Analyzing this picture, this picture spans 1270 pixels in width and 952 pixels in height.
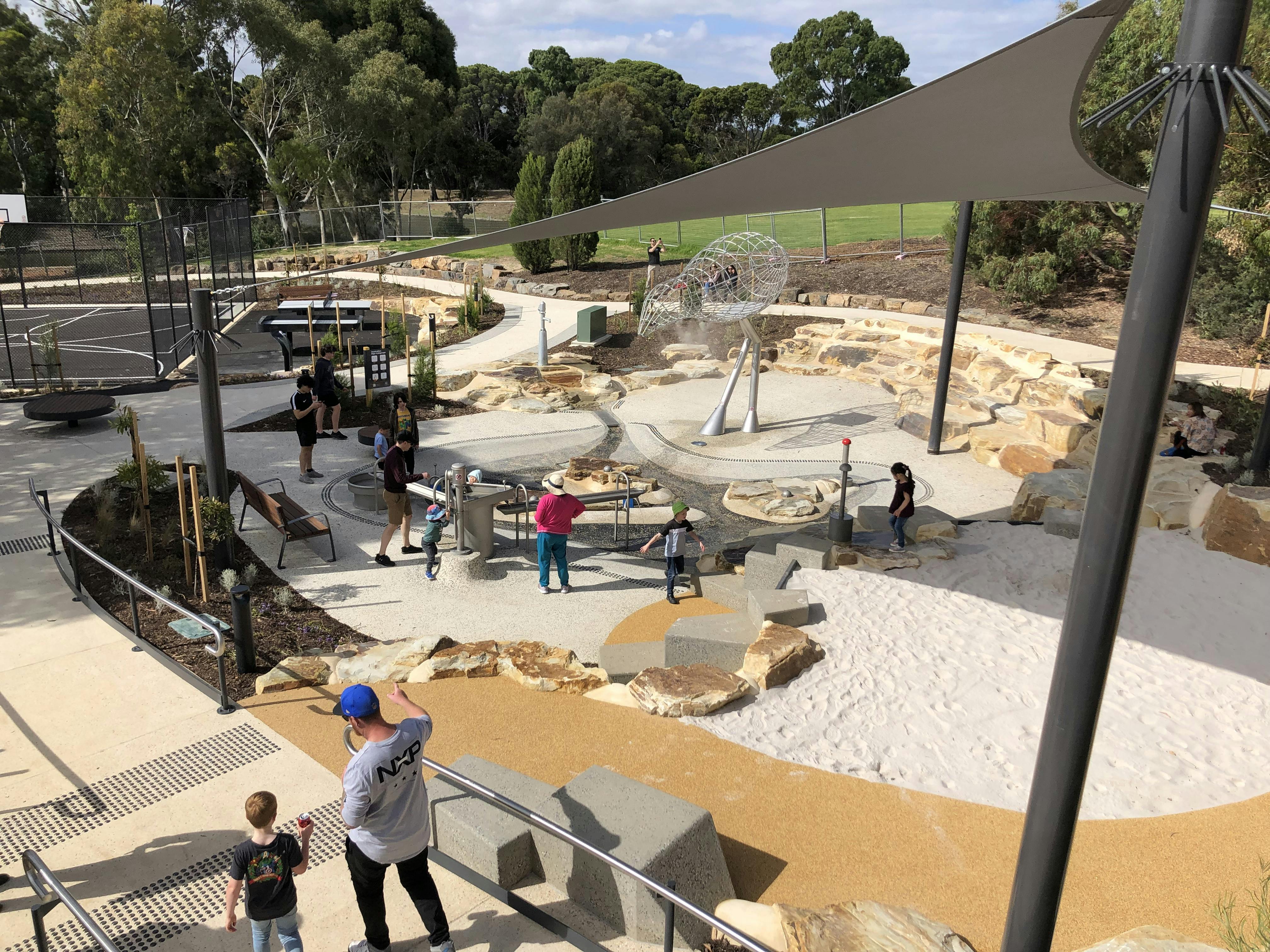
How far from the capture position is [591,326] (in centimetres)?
2262

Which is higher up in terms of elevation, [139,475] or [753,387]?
[753,387]

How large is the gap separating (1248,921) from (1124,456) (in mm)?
3602

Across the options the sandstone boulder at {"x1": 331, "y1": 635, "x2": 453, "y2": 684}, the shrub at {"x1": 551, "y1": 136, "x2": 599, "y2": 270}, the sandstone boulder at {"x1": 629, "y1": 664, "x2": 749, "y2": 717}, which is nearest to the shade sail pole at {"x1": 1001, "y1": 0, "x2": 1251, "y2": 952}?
the sandstone boulder at {"x1": 629, "y1": 664, "x2": 749, "y2": 717}

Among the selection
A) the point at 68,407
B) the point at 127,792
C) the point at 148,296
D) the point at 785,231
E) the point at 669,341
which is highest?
the point at 785,231

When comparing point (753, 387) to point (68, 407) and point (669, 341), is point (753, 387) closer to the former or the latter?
point (669, 341)

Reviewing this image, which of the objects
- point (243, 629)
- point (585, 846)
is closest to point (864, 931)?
point (585, 846)

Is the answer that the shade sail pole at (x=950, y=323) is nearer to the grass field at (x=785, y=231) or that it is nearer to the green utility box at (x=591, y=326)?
the green utility box at (x=591, y=326)

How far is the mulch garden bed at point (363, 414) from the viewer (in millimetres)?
15266

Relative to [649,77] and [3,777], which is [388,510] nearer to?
[3,777]

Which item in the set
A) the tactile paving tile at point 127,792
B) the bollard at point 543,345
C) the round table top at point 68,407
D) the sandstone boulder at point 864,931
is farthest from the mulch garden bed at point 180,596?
the bollard at point 543,345

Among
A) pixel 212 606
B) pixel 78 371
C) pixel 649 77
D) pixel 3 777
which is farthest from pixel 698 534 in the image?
pixel 649 77

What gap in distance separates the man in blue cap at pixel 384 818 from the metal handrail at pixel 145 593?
281 centimetres

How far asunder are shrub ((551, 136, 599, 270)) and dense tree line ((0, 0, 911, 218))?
0.60 ft

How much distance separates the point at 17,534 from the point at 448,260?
91.1ft
